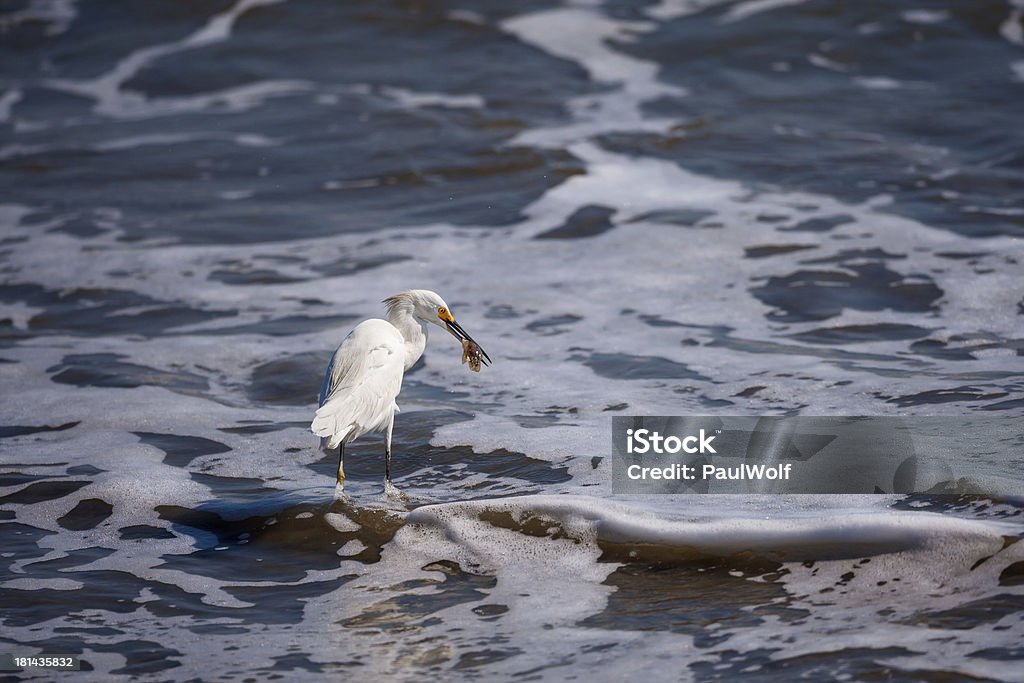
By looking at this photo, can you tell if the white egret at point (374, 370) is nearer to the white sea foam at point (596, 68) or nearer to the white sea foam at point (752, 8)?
the white sea foam at point (596, 68)

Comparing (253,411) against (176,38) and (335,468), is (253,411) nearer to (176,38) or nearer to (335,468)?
(335,468)

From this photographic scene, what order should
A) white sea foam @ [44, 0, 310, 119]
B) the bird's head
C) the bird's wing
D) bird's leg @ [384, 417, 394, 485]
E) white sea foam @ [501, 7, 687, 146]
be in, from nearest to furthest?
the bird's wing
bird's leg @ [384, 417, 394, 485]
the bird's head
white sea foam @ [501, 7, 687, 146]
white sea foam @ [44, 0, 310, 119]

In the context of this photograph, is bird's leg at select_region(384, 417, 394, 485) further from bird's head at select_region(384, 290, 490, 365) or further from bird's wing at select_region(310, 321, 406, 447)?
bird's head at select_region(384, 290, 490, 365)

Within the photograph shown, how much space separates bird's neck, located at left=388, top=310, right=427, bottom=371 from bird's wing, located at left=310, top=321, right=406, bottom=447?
102 millimetres

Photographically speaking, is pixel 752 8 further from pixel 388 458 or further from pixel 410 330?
pixel 388 458

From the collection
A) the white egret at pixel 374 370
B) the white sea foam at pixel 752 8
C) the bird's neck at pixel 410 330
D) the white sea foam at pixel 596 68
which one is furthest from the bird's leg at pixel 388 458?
the white sea foam at pixel 752 8

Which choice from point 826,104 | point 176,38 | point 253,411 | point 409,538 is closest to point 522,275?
point 253,411

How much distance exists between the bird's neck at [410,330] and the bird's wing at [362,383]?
0.34 ft

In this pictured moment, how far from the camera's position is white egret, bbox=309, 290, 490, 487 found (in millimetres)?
4246

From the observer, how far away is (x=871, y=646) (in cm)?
301

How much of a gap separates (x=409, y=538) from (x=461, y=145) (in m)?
6.45

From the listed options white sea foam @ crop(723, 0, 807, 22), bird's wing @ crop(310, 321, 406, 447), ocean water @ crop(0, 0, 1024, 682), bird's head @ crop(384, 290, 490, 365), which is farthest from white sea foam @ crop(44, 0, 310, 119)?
bird's wing @ crop(310, 321, 406, 447)

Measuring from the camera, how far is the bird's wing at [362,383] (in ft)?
13.8

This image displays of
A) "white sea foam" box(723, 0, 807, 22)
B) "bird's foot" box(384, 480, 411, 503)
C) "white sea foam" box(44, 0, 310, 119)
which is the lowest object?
"bird's foot" box(384, 480, 411, 503)
